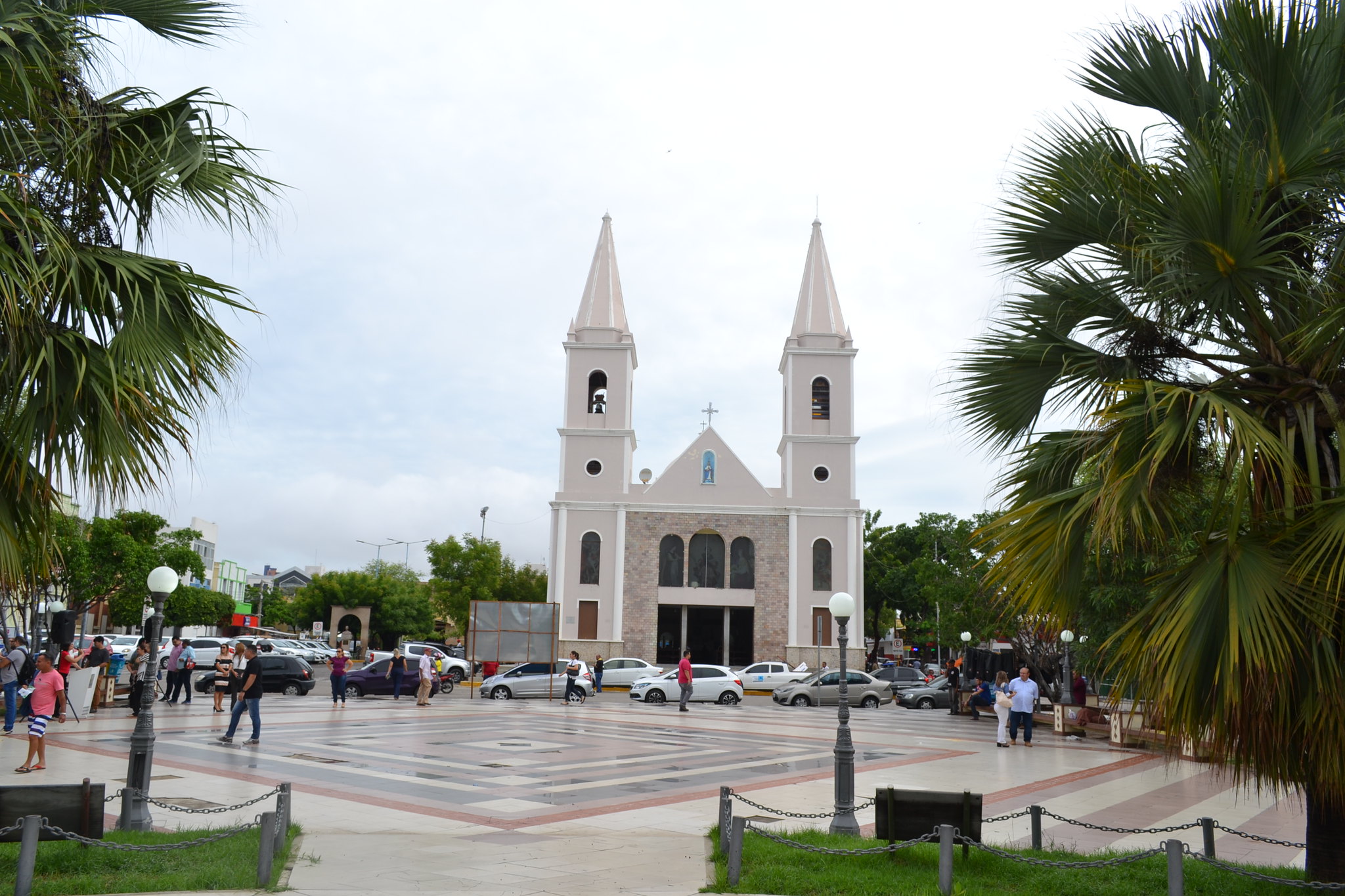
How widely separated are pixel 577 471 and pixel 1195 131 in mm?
45556

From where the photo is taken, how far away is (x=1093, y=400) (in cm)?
739

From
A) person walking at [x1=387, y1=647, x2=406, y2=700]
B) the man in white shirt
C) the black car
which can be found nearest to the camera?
the man in white shirt

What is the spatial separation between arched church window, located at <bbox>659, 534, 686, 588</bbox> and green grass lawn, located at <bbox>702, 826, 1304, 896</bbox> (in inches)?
1675

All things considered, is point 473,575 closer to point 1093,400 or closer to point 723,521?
point 723,521

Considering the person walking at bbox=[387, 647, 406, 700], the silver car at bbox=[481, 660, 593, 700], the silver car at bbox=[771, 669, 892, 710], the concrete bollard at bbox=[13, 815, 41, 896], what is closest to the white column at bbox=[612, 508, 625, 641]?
the silver car at bbox=[771, 669, 892, 710]

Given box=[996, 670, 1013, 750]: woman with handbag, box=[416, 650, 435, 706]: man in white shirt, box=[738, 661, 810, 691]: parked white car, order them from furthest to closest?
box=[738, 661, 810, 691]: parked white car
box=[416, 650, 435, 706]: man in white shirt
box=[996, 670, 1013, 750]: woman with handbag

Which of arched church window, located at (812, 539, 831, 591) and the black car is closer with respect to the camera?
the black car

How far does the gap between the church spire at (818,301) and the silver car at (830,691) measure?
22.6 meters

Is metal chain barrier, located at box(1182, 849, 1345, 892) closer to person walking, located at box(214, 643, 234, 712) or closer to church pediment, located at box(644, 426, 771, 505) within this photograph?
person walking, located at box(214, 643, 234, 712)

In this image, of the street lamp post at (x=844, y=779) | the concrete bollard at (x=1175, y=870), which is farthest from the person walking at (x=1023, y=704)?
the concrete bollard at (x=1175, y=870)

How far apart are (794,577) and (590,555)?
10137mm

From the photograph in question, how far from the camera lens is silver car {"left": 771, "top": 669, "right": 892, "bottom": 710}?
113 ft

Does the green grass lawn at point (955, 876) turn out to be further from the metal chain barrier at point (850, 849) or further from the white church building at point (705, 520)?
the white church building at point (705, 520)

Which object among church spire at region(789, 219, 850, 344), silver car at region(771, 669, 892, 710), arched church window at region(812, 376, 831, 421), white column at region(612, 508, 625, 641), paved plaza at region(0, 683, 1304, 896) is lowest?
silver car at region(771, 669, 892, 710)
